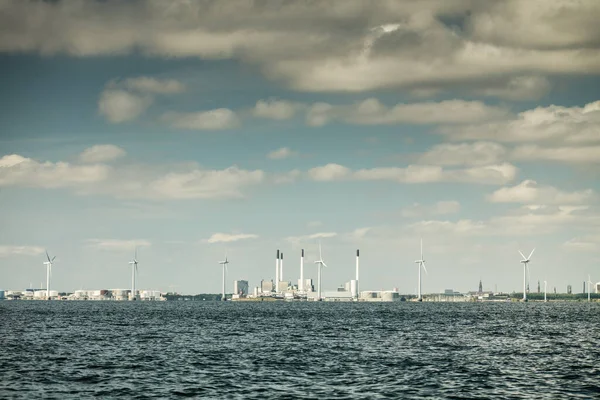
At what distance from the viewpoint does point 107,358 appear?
8900 centimetres

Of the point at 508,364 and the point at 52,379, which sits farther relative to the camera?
the point at 508,364

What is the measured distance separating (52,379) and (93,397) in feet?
40.2

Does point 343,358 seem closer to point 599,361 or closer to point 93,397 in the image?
point 599,361

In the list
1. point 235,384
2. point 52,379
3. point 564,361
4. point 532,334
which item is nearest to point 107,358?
point 52,379

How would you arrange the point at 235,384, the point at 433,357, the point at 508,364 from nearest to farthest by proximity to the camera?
the point at 235,384 → the point at 508,364 → the point at 433,357

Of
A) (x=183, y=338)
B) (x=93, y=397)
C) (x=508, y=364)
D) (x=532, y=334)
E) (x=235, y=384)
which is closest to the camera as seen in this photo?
(x=93, y=397)

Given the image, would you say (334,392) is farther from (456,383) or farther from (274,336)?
(274,336)

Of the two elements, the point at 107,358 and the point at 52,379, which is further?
the point at 107,358

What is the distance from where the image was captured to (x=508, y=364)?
279 feet

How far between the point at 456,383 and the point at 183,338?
65.3 m

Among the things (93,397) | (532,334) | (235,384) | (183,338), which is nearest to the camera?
(93,397)

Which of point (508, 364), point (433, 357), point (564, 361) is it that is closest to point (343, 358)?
point (433, 357)

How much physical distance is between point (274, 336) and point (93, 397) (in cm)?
7120

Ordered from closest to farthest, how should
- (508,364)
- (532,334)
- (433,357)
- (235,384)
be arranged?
1. (235,384)
2. (508,364)
3. (433,357)
4. (532,334)
